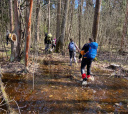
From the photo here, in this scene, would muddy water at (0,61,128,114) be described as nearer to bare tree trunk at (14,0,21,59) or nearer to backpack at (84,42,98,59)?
backpack at (84,42,98,59)

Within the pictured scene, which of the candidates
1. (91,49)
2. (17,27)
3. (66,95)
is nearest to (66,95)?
(66,95)

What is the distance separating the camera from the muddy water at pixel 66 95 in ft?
10.7

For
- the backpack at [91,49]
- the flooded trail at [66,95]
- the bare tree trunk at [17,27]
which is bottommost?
the flooded trail at [66,95]

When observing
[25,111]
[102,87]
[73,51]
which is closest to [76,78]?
[102,87]

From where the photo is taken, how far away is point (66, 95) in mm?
3975

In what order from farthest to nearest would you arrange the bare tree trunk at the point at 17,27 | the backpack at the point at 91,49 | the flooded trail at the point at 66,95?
1. the bare tree trunk at the point at 17,27
2. the backpack at the point at 91,49
3. the flooded trail at the point at 66,95

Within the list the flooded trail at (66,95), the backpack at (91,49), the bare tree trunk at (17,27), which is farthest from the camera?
the bare tree trunk at (17,27)

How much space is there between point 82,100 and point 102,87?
151 centimetres

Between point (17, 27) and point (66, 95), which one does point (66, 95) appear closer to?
point (66, 95)

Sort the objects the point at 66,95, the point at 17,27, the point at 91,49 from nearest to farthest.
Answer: the point at 66,95 < the point at 91,49 < the point at 17,27

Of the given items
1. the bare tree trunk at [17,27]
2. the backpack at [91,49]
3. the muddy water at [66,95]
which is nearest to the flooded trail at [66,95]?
the muddy water at [66,95]

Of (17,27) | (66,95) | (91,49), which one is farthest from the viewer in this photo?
(17,27)

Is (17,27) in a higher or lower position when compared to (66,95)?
higher

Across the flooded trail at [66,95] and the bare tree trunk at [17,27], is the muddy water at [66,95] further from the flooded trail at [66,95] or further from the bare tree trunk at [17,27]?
the bare tree trunk at [17,27]
